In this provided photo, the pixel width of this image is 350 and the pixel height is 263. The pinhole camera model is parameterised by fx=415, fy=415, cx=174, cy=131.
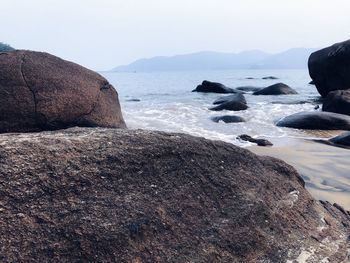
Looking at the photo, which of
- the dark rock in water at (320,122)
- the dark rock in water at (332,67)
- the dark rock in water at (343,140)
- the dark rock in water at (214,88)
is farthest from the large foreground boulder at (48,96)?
the dark rock in water at (214,88)

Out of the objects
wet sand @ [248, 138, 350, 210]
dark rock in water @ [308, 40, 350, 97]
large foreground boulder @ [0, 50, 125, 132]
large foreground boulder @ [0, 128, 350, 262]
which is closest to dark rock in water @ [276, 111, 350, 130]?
wet sand @ [248, 138, 350, 210]

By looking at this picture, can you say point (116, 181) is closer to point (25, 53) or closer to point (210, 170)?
point (210, 170)

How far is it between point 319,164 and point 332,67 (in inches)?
561

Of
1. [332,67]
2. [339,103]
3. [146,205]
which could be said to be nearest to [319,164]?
[146,205]

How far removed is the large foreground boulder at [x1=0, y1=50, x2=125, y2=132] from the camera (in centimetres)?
587

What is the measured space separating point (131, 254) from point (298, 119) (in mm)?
8915

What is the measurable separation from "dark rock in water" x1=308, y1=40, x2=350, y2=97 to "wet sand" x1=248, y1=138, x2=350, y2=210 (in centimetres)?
1153

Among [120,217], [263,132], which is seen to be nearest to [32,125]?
[120,217]

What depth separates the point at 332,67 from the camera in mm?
18984

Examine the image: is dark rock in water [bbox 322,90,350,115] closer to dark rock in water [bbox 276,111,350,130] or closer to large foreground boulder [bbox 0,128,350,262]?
dark rock in water [bbox 276,111,350,130]

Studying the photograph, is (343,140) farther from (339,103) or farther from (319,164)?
(339,103)

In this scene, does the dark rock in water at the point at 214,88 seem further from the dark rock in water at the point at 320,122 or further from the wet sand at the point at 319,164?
the wet sand at the point at 319,164

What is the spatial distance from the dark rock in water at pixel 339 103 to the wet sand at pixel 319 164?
458 cm

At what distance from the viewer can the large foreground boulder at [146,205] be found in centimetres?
229
